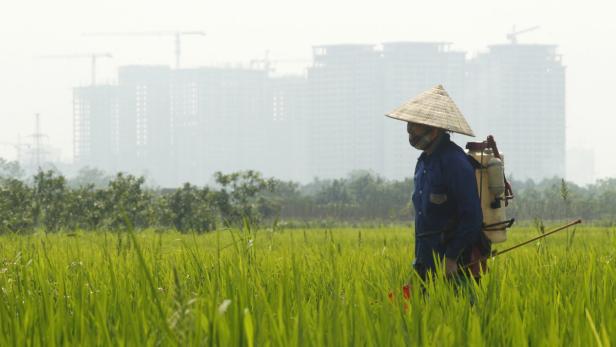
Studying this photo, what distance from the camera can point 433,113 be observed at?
14.8 feet

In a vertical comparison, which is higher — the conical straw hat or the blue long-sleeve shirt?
the conical straw hat

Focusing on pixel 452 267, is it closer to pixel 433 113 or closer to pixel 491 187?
pixel 491 187

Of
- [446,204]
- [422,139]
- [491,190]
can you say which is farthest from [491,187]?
[422,139]

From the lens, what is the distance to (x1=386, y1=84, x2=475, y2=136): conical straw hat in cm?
445

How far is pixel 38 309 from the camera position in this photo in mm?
3002

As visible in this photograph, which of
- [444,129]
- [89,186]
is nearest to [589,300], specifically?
[444,129]

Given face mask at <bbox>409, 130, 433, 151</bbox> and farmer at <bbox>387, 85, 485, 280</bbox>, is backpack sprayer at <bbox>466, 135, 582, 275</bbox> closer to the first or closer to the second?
farmer at <bbox>387, 85, 485, 280</bbox>

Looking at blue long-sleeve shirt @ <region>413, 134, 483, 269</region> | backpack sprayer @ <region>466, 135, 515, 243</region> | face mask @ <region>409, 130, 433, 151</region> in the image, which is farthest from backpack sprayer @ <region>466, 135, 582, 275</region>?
face mask @ <region>409, 130, 433, 151</region>

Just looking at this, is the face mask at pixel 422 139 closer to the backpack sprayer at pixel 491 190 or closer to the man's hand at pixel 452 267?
the backpack sprayer at pixel 491 190

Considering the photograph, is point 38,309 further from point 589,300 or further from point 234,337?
point 589,300

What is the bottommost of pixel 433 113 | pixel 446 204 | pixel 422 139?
pixel 446 204

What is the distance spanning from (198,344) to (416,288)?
1.27 metres

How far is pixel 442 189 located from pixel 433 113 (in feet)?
1.28

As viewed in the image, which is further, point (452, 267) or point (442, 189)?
point (442, 189)
